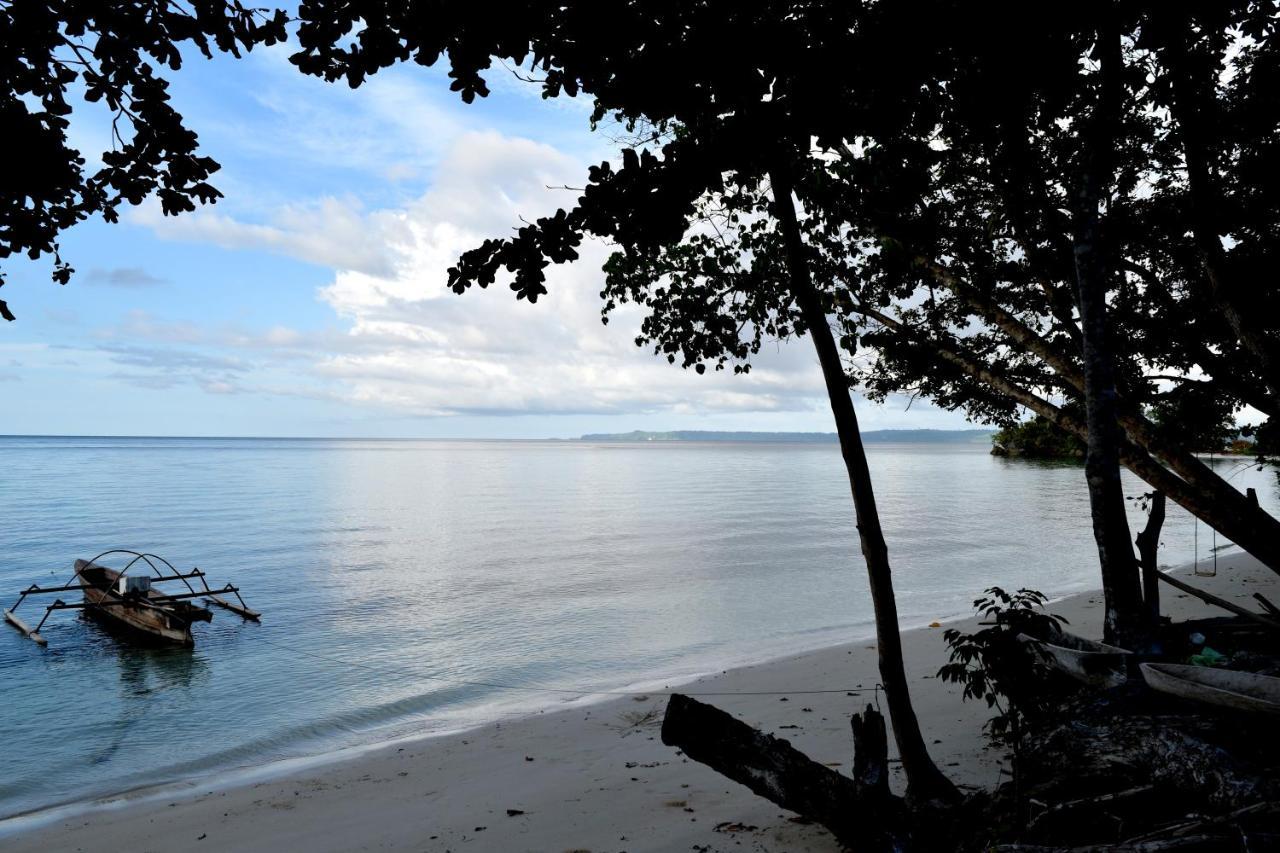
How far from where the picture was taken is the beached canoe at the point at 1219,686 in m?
3.98

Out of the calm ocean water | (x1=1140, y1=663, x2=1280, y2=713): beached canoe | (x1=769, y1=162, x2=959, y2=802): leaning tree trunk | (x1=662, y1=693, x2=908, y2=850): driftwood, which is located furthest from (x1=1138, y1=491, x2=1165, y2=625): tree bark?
the calm ocean water

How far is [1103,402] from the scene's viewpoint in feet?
21.2

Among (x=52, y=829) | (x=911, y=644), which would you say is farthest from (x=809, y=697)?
(x=52, y=829)

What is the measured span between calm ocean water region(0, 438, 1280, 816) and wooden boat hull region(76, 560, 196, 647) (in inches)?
18.7

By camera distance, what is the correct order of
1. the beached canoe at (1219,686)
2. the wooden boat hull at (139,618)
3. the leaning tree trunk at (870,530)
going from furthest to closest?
the wooden boat hull at (139,618), the leaning tree trunk at (870,530), the beached canoe at (1219,686)

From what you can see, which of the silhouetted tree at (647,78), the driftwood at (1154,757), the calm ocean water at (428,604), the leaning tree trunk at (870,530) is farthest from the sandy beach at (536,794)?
the silhouetted tree at (647,78)

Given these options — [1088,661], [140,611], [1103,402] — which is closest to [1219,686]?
[1088,661]

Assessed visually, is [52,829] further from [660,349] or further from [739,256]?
[739,256]

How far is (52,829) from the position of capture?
8.45 meters

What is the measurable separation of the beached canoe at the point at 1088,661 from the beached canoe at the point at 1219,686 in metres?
1.45

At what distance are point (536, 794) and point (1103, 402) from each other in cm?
633

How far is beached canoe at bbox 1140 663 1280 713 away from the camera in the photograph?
3.98m

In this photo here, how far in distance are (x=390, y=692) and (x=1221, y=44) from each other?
1514cm

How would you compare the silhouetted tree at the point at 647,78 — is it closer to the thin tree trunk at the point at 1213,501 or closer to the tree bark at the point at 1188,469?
the thin tree trunk at the point at 1213,501
